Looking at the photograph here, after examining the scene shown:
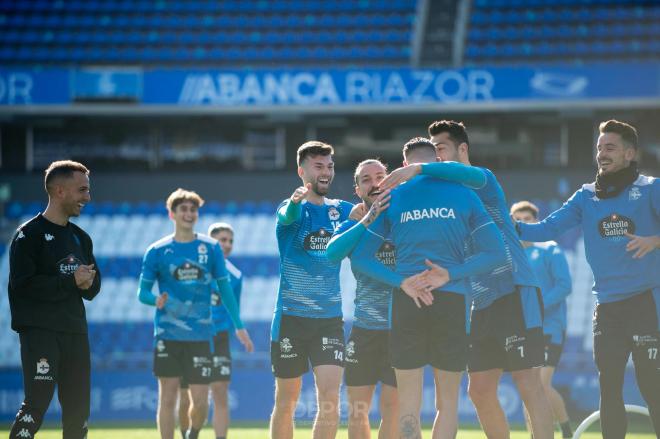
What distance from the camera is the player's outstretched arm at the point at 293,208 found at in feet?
23.8

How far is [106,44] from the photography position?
72.4 feet

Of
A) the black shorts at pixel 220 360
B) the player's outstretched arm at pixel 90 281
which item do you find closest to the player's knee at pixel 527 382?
the player's outstretched arm at pixel 90 281

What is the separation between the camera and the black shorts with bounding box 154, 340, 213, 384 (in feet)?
31.9

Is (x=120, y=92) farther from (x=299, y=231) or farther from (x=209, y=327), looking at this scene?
(x=299, y=231)

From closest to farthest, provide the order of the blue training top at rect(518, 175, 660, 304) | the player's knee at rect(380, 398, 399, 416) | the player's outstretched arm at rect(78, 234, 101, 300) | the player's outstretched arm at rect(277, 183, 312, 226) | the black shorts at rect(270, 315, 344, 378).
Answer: the player's outstretched arm at rect(78, 234, 101, 300), the player's outstretched arm at rect(277, 183, 312, 226), the blue training top at rect(518, 175, 660, 304), the player's knee at rect(380, 398, 399, 416), the black shorts at rect(270, 315, 344, 378)

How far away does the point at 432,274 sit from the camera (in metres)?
6.12

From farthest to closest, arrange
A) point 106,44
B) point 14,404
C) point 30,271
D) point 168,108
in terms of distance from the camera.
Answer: point 106,44 < point 168,108 < point 14,404 < point 30,271

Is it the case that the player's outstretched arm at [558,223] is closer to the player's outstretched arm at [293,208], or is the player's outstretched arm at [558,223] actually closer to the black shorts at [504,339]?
the black shorts at [504,339]

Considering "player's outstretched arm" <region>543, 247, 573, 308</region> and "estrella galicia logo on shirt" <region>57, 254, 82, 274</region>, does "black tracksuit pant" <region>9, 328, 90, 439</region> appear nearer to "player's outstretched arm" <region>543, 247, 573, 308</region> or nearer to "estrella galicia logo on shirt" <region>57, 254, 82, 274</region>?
"estrella galicia logo on shirt" <region>57, 254, 82, 274</region>

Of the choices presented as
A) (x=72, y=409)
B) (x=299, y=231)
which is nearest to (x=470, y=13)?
(x=299, y=231)

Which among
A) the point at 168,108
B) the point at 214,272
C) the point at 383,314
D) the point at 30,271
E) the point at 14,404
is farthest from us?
the point at 168,108

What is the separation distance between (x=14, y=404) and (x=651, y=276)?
1215cm

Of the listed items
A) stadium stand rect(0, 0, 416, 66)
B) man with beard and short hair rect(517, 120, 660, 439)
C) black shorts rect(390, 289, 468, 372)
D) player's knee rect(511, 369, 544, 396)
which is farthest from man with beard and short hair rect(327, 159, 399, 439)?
stadium stand rect(0, 0, 416, 66)

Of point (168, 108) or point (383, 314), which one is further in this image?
point (168, 108)
